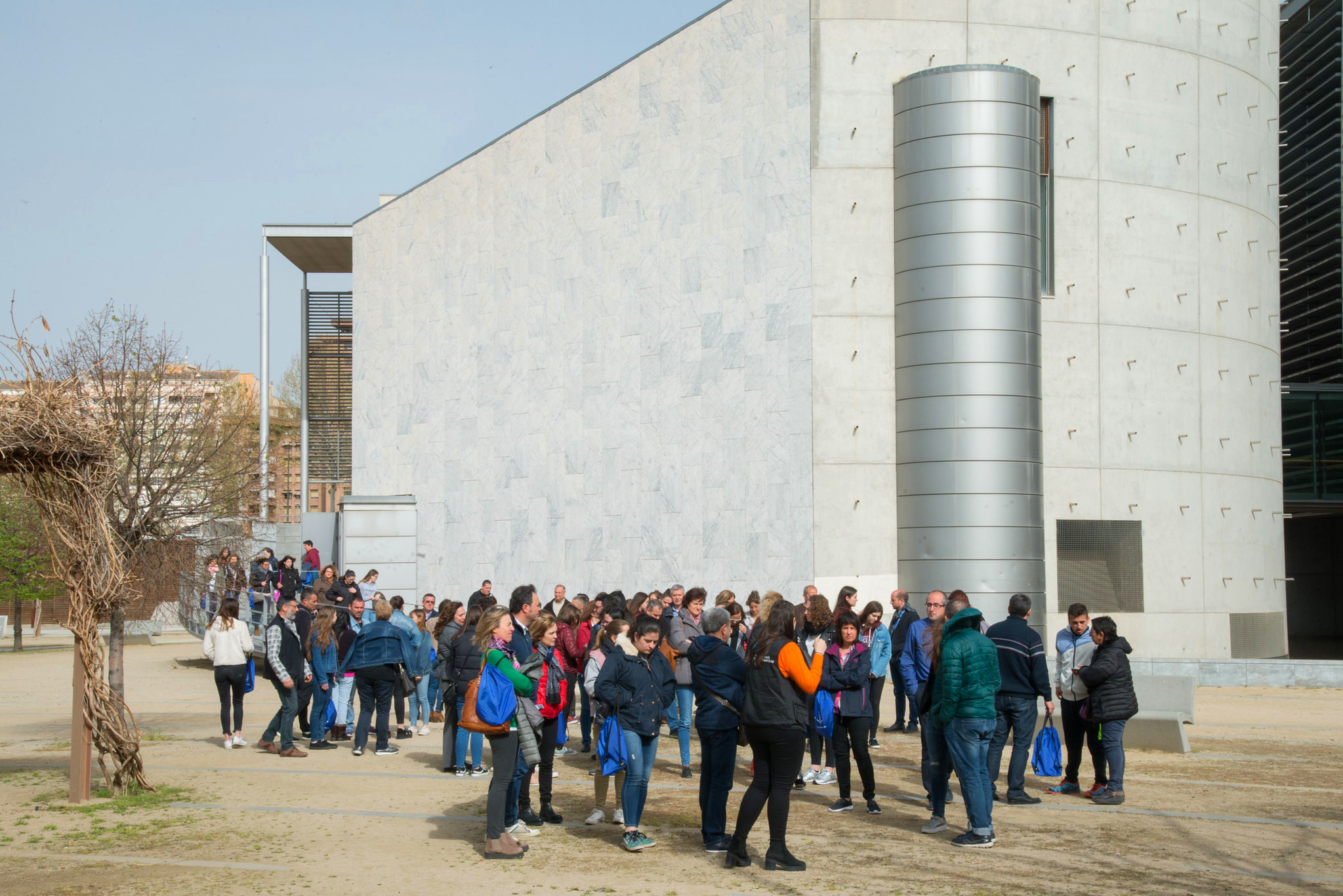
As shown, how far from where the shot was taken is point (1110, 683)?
428 inches

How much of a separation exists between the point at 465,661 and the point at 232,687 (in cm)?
384

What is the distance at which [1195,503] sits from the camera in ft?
89.3

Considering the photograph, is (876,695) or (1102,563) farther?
(1102,563)

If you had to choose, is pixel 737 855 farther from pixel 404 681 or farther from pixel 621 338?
pixel 621 338

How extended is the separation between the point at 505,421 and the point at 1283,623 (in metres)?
20.4

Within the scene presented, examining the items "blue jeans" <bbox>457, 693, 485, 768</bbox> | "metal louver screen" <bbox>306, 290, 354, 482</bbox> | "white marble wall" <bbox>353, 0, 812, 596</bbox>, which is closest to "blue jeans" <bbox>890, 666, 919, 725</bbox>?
Result: "blue jeans" <bbox>457, 693, 485, 768</bbox>

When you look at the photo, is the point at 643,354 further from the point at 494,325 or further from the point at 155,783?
the point at 155,783

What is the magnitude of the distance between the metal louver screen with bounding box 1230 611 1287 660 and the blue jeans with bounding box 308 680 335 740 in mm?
21214

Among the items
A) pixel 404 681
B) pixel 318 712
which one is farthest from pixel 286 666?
pixel 404 681

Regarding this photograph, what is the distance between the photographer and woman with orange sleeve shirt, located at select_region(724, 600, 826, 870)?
28.0 ft

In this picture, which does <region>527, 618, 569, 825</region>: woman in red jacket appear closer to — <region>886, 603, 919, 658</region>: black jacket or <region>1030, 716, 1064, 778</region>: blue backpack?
<region>1030, 716, 1064, 778</region>: blue backpack

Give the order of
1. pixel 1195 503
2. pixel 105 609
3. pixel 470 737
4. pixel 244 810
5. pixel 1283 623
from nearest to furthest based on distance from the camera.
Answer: pixel 244 810
pixel 105 609
pixel 470 737
pixel 1195 503
pixel 1283 623

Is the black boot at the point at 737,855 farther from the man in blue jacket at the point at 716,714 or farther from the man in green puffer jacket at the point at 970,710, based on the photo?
the man in green puffer jacket at the point at 970,710

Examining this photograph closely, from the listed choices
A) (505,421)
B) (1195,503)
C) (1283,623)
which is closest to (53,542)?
(505,421)
